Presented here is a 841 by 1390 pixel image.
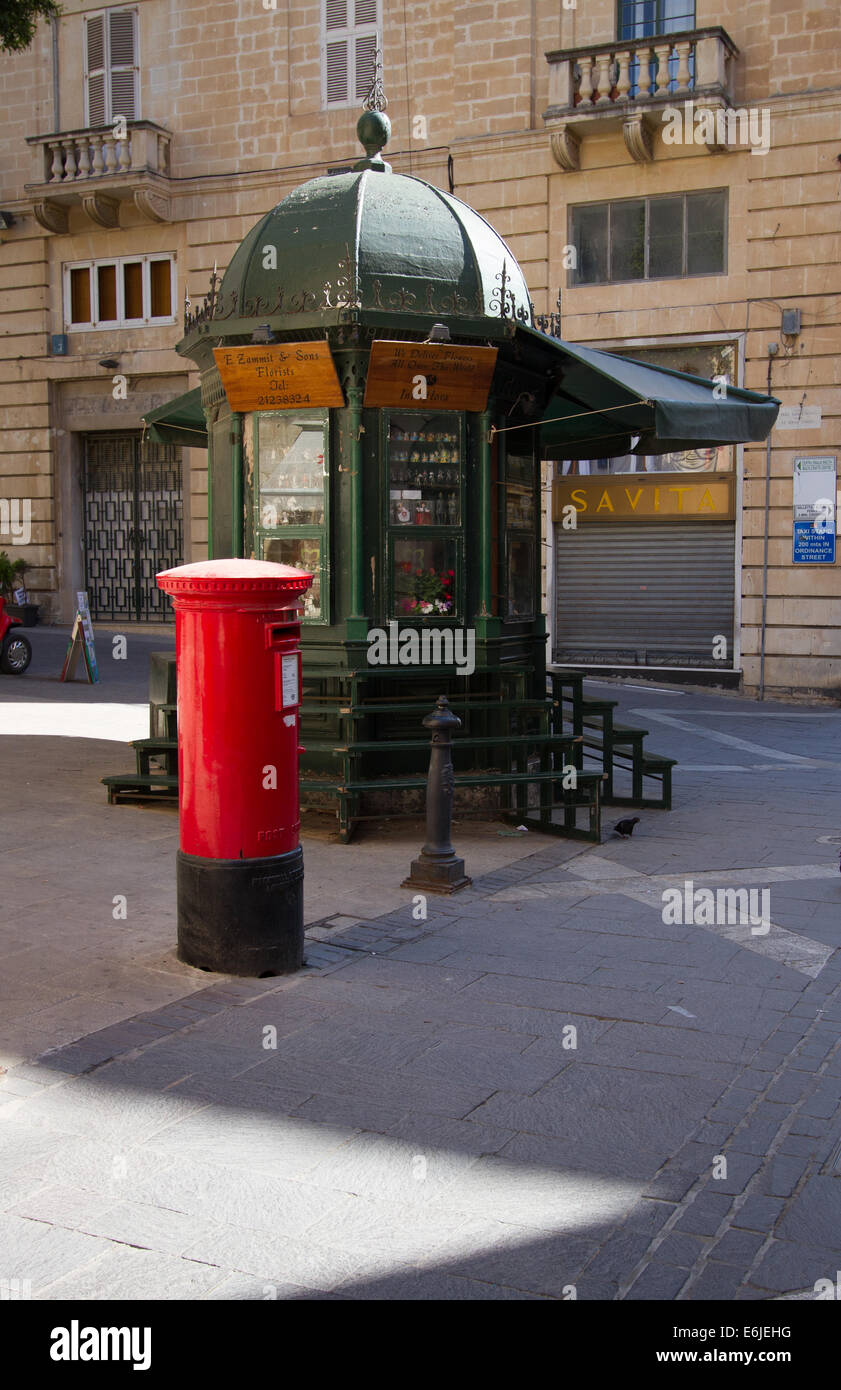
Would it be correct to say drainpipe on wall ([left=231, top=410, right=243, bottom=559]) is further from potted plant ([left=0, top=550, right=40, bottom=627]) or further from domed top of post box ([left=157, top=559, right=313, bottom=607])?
potted plant ([left=0, top=550, right=40, bottom=627])

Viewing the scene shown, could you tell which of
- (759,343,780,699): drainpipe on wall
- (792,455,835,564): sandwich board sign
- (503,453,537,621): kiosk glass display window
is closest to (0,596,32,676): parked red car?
(503,453,537,621): kiosk glass display window

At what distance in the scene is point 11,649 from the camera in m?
17.2

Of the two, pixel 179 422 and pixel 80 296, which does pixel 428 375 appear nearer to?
pixel 179 422

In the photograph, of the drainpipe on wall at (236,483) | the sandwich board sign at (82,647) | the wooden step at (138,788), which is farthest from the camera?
the sandwich board sign at (82,647)

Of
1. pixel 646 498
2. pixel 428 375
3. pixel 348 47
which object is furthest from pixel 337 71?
pixel 428 375

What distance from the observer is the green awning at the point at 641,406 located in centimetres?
866

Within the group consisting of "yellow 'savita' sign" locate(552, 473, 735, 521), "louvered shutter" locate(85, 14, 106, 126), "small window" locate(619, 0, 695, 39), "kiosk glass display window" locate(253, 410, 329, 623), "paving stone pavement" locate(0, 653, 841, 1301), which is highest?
"louvered shutter" locate(85, 14, 106, 126)

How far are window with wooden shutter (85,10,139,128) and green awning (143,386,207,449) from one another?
13265 millimetres

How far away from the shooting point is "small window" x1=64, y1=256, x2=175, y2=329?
74.9 feet

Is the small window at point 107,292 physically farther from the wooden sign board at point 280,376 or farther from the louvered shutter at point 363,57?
the wooden sign board at point 280,376

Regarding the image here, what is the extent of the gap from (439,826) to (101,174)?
61.1 feet

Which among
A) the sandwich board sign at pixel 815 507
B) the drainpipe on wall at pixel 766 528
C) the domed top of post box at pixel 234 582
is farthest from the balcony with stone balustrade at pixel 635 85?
the domed top of post box at pixel 234 582

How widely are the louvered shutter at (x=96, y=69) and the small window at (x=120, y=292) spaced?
2.54 m

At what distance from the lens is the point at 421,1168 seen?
387 centimetres
